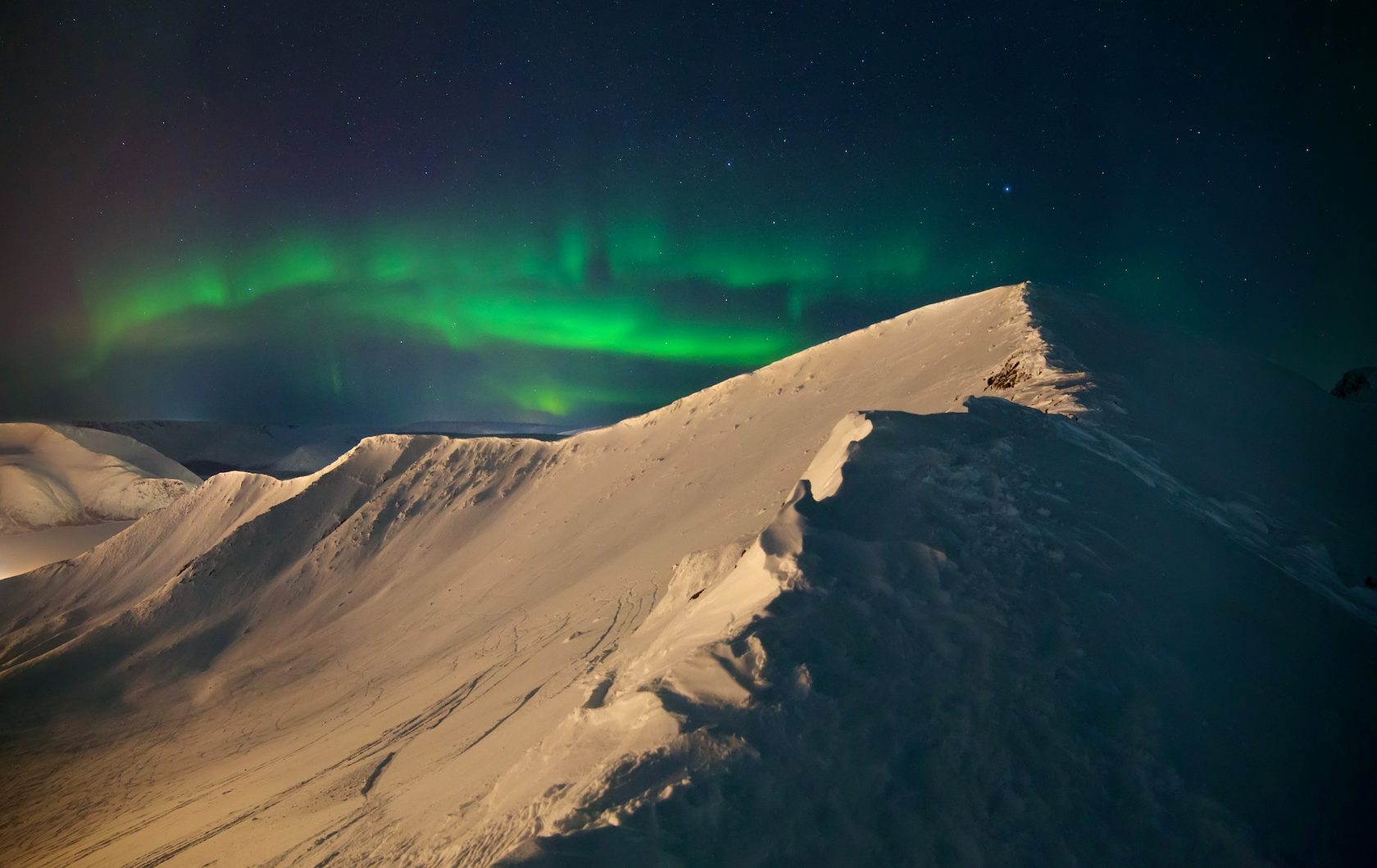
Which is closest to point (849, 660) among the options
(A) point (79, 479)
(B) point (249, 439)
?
(A) point (79, 479)

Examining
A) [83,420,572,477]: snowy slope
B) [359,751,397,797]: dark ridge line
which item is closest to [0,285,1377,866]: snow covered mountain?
[359,751,397,797]: dark ridge line

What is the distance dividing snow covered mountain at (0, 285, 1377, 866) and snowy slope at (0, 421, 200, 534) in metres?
63.1

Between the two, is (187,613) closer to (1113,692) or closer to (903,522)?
(903,522)

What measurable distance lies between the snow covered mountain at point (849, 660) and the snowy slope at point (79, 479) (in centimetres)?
6314

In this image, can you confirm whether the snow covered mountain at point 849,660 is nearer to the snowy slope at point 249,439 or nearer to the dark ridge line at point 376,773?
the dark ridge line at point 376,773

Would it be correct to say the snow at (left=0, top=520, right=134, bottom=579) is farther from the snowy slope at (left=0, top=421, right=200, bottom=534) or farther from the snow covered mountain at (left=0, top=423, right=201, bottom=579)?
the snowy slope at (left=0, top=421, right=200, bottom=534)

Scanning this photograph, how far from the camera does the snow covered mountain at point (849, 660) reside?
497 cm

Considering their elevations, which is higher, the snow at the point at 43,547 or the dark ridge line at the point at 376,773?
the snow at the point at 43,547

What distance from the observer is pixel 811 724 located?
521 cm

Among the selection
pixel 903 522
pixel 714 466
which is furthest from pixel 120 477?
pixel 903 522

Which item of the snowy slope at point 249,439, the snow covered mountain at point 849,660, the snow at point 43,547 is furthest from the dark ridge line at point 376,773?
the snowy slope at point 249,439

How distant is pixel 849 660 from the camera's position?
5.76m

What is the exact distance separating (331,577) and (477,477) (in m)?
7.09

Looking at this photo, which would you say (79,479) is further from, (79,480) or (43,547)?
(43,547)
